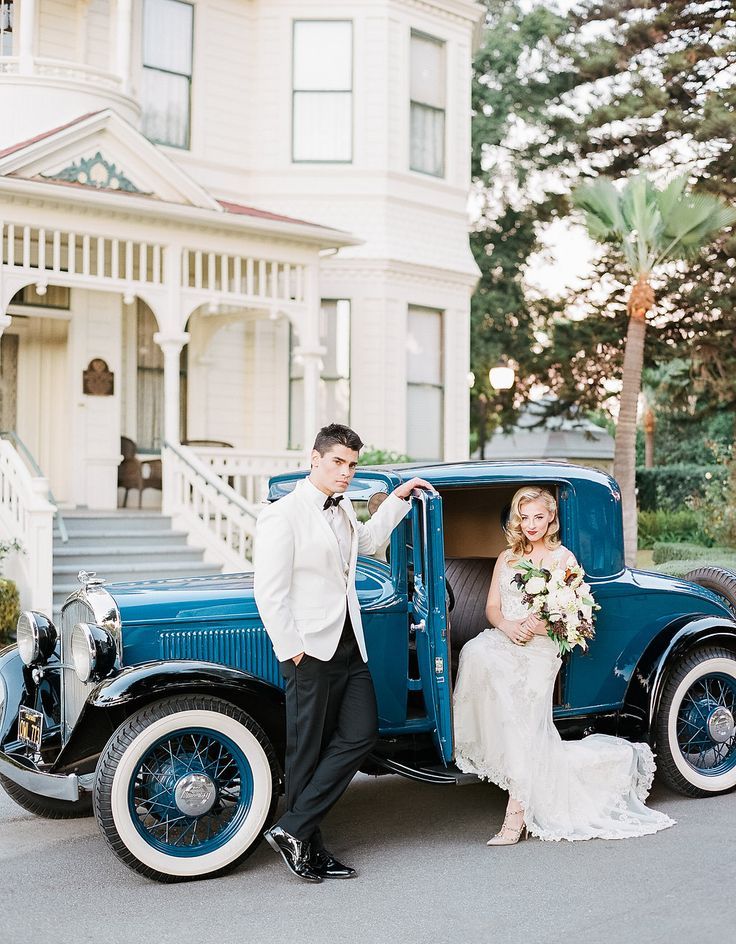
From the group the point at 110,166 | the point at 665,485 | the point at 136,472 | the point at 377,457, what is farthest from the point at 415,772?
the point at 665,485

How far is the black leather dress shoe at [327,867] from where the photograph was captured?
4.92 metres

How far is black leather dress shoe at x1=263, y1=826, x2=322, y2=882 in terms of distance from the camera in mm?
4867

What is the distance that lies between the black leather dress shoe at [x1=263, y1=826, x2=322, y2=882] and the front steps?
22.6 feet

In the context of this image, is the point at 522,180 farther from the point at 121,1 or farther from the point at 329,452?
the point at 329,452

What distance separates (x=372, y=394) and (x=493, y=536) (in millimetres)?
10516

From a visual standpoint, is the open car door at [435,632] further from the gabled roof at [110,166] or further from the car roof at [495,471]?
the gabled roof at [110,166]

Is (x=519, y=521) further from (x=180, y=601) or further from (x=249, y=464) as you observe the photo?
(x=249, y=464)

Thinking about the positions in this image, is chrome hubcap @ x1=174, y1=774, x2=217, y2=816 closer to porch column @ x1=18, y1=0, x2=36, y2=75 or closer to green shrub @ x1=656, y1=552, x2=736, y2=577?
green shrub @ x1=656, y1=552, x2=736, y2=577

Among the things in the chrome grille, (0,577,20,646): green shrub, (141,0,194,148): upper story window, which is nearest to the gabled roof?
(141,0,194,148): upper story window

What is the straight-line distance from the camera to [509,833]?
5438 mm

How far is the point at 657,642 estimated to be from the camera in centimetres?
621

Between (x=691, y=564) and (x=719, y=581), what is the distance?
6.64 m

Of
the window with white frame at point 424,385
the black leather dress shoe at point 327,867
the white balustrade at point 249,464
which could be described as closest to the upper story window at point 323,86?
the window with white frame at point 424,385

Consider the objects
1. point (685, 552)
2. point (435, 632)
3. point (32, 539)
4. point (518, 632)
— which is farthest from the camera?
point (685, 552)
